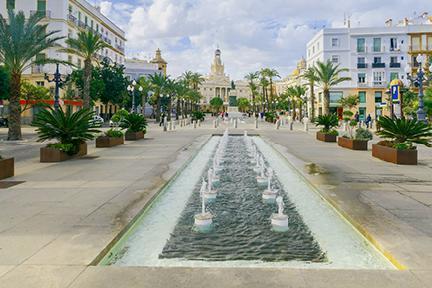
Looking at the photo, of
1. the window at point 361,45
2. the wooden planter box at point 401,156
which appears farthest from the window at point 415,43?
the wooden planter box at point 401,156

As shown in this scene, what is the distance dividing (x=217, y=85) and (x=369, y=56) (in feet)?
380

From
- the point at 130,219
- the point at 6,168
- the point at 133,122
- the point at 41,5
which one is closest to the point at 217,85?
the point at 41,5

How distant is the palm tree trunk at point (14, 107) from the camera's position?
2408 cm

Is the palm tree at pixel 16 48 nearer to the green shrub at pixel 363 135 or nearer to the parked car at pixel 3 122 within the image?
the green shrub at pixel 363 135

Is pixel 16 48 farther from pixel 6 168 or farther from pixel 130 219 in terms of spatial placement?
pixel 130 219

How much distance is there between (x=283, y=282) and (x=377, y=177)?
771 cm

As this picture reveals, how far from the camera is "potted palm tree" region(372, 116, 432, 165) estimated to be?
529 inches

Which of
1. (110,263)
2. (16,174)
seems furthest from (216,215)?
(16,174)

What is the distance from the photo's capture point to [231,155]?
55.2ft

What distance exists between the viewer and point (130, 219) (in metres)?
6.10

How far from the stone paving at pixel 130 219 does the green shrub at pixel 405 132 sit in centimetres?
163

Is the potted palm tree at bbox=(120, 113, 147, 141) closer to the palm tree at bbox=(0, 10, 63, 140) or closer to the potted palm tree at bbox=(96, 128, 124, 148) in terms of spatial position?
the potted palm tree at bbox=(96, 128, 124, 148)

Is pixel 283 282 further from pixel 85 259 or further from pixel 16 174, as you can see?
pixel 16 174

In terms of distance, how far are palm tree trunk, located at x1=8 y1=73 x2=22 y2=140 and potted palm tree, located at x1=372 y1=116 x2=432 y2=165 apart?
2146 cm
